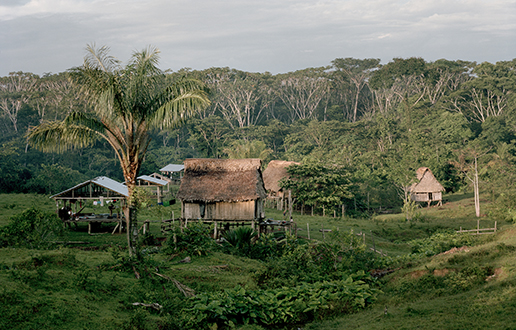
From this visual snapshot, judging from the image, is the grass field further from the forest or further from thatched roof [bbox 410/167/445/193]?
thatched roof [bbox 410/167/445/193]

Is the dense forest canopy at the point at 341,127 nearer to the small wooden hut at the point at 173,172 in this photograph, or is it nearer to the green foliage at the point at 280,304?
the small wooden hut at the point at 173,172

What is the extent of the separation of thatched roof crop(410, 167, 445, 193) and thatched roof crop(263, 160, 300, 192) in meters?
11.6

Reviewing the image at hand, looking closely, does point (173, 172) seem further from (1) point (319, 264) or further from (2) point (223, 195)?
(1) point (319, 264)

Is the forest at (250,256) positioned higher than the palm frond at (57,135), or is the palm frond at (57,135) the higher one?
the palm frond at (57,135)

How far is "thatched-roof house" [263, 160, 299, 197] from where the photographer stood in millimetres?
36625

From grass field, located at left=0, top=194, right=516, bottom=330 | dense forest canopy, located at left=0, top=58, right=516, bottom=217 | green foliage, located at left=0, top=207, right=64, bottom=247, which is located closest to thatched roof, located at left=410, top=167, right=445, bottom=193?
dense forest canopy, located at left=0, top=58, right=516, bottom=217

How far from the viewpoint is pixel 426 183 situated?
4047 centimetres

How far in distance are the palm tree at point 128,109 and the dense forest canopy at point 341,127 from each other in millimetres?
21788

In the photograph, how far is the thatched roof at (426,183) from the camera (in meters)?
40.2

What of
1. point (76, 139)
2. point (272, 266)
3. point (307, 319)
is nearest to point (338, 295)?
point (307, 319)

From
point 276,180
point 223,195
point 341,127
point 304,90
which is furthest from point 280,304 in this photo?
point 304,90

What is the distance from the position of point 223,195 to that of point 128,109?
32.7 feet

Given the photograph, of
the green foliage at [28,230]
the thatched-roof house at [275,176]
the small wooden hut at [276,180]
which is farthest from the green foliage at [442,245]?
the thatched-roof house at [275,176]

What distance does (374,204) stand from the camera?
42.6m
